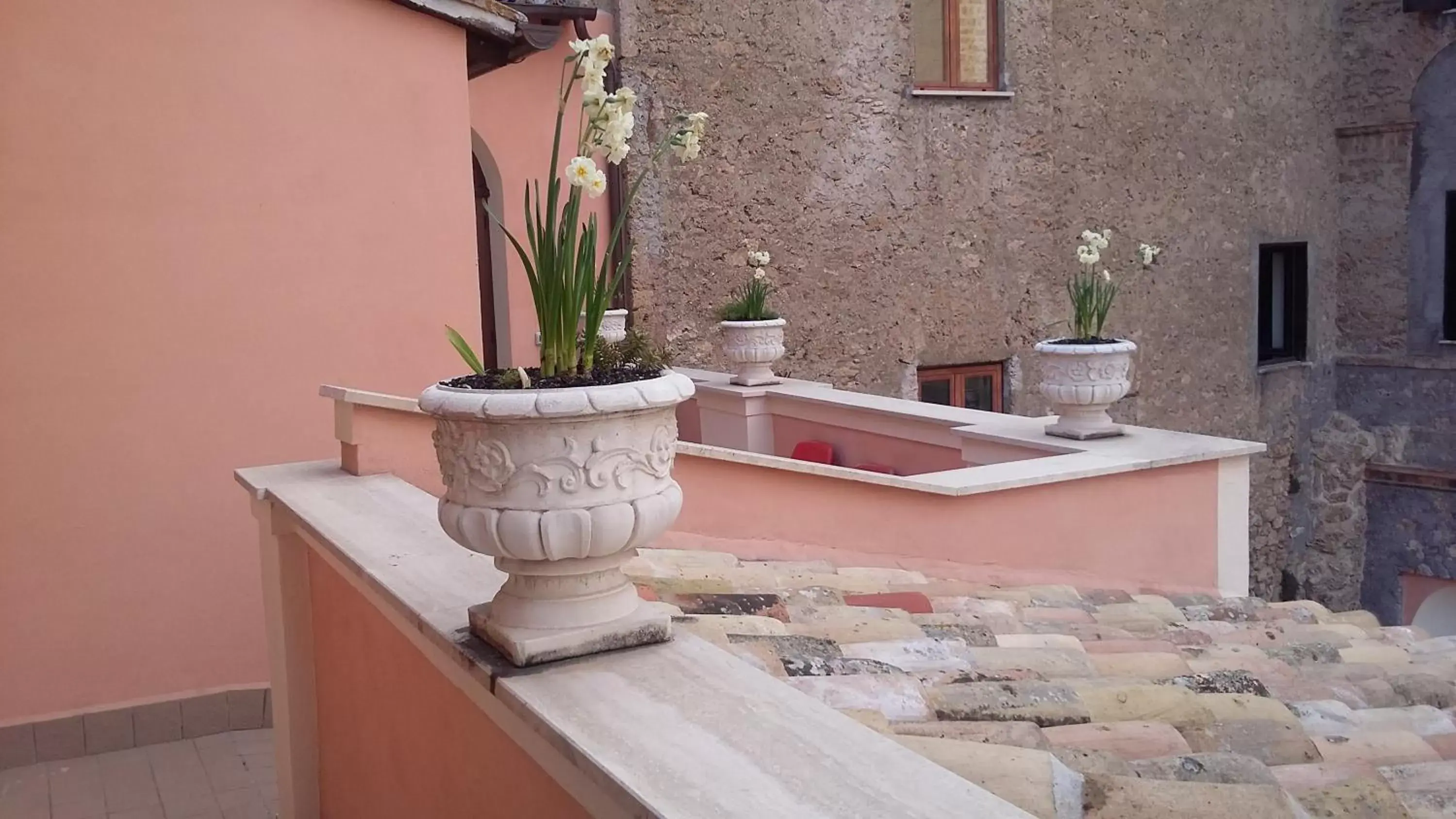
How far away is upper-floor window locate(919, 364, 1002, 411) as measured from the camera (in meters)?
9.95

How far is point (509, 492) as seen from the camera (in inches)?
64.5

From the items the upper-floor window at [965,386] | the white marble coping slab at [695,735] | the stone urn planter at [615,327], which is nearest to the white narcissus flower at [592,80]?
the white marble coping slab at [695,735]

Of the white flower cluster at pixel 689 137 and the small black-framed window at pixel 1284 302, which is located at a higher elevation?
the white flower cluster at pixel 689 137

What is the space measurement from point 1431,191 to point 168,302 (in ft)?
39.6

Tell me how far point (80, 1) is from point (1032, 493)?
12.0 ft

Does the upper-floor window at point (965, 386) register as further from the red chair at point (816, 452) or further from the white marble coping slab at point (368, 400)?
the white marble coping slab at point (368, 400)

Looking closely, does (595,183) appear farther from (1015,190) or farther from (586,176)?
(1015,190)

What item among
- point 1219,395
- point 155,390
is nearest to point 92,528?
point 155,390

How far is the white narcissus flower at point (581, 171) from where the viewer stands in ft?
5.78

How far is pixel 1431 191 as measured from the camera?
1185cm

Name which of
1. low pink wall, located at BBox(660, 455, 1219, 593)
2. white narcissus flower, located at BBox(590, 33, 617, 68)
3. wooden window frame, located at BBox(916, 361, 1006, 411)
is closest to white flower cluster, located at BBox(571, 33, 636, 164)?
white narcissus flower, located at BBox(590, 33, 617, 68)

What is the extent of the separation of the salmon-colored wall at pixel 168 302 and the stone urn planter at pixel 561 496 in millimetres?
2631

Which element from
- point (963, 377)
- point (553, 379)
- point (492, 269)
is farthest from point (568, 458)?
point (963, 377)

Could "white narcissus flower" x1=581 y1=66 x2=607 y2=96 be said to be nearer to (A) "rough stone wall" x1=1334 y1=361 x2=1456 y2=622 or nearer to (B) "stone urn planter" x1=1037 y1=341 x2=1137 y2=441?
(B) "stone urn planter" x1=1037 y1=341 x2=1137 y2=441
